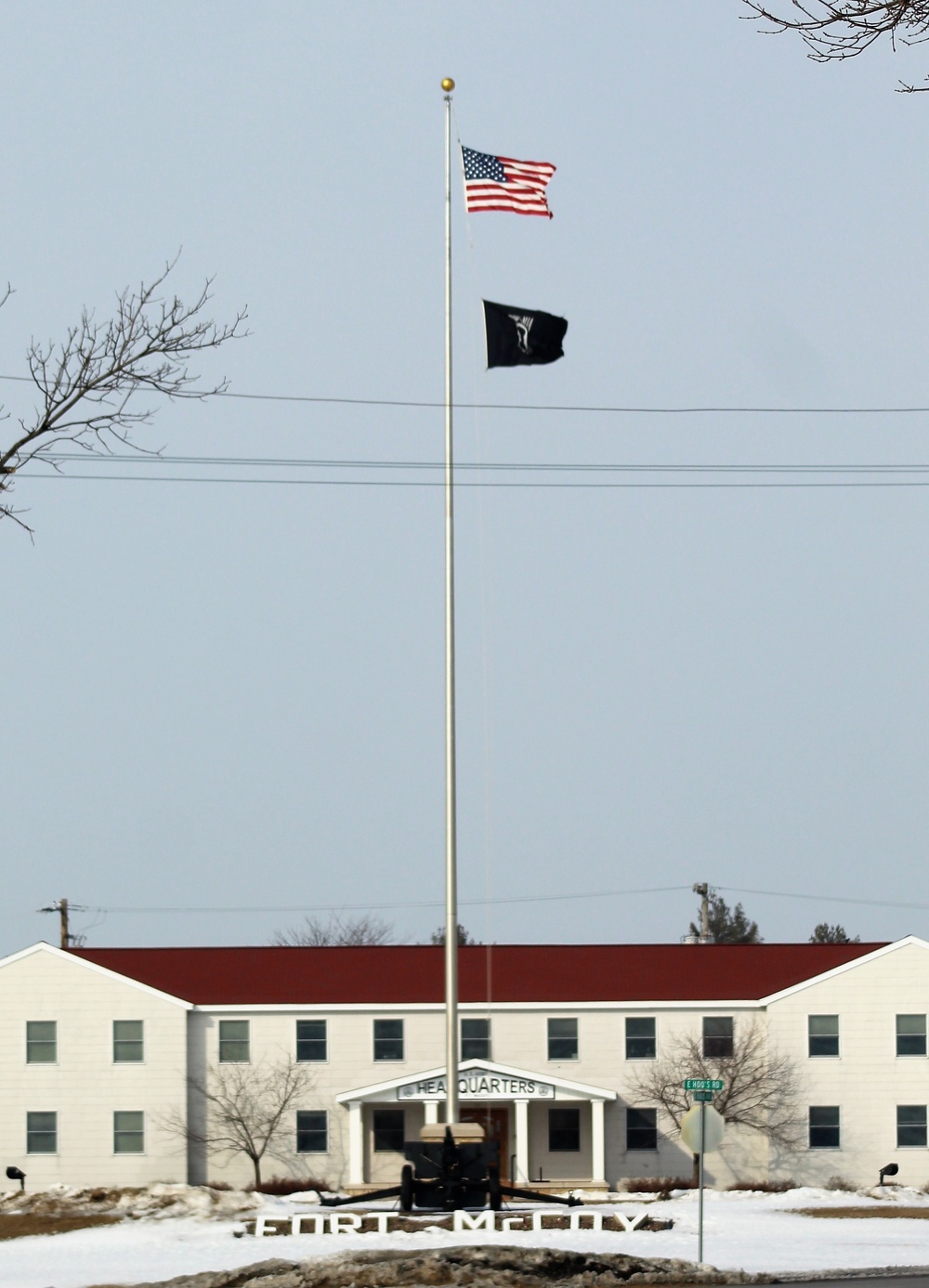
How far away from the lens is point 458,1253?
947 inches

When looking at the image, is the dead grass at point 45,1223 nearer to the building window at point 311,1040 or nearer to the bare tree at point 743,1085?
the building window at point 311,1040

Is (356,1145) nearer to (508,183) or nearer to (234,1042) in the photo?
(234,1042)

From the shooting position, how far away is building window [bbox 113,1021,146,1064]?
5194cm

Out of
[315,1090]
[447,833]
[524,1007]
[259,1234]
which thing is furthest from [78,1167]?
[447,833]

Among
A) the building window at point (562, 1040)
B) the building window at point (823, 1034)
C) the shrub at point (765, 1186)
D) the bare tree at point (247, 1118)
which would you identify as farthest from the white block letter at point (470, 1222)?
the building window at point (823, 1034)

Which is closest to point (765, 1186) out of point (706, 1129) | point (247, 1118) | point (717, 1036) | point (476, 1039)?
point (717, 1036)

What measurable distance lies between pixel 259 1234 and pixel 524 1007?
71.4 feet

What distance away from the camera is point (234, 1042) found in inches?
2080

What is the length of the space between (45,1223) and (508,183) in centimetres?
2183

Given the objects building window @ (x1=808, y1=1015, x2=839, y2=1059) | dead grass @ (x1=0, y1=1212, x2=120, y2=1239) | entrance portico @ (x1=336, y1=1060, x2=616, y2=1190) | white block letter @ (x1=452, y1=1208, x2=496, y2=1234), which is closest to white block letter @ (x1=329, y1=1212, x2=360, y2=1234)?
white block letter @ (x1=452, y1=1208, x2=496, y2=1234)

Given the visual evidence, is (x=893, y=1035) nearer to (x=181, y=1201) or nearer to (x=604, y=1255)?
(x=181, y=1201)

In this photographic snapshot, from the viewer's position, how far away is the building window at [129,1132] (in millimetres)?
51125

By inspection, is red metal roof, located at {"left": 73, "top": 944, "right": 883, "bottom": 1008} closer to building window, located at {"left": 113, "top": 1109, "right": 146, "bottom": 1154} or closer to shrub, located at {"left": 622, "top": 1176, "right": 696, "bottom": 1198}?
building window, located at {"left": 113, "top": 1109, "right": 146, "bottom": 1154}

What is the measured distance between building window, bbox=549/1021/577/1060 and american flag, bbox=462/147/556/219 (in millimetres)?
28064
